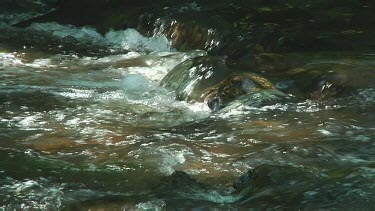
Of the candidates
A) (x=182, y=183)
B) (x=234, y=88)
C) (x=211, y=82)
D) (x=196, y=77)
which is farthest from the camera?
(x=196, y=77)

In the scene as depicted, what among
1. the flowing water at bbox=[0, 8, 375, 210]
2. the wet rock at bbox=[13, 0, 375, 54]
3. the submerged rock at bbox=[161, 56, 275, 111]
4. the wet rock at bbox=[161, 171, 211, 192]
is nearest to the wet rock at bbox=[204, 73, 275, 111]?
the submerged rock at bbox=[161, 56, 275, 111]

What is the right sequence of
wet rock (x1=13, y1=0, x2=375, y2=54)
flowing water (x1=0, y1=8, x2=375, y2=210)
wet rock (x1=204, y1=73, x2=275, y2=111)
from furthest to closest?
1. wet rock (x1=13, y1=0, x2=375, y2=54)
2. wet rock (x1=204, y1=73, x2=275, y2=111)
3. flowing water (x1=0, y1=8, x2=375, y2=210)

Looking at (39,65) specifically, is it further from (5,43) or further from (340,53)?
(340,53)

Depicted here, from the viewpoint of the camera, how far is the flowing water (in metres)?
4.40

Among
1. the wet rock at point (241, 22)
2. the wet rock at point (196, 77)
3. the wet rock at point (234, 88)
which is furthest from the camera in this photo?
the wet rock at point (241, 22)

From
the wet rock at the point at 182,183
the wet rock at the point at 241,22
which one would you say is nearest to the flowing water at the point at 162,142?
the wet rock at the point at 182,183

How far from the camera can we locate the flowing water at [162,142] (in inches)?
173

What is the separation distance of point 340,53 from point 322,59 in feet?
1.43

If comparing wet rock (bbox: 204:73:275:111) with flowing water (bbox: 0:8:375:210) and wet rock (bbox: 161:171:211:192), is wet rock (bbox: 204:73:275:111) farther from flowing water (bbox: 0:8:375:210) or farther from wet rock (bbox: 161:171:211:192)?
wet rock (bbox: 161:171:211:192)

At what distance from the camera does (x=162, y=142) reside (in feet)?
20.0

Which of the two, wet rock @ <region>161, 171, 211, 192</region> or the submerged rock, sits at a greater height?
wet rock @ <region>161, 171, 211, 192</region>

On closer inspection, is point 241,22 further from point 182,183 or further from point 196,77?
point 182,183

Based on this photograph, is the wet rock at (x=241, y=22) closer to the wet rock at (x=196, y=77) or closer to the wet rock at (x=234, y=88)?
the wet rock at (x=196, y=77)

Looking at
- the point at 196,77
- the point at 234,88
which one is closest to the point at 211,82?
the point at 196,77
